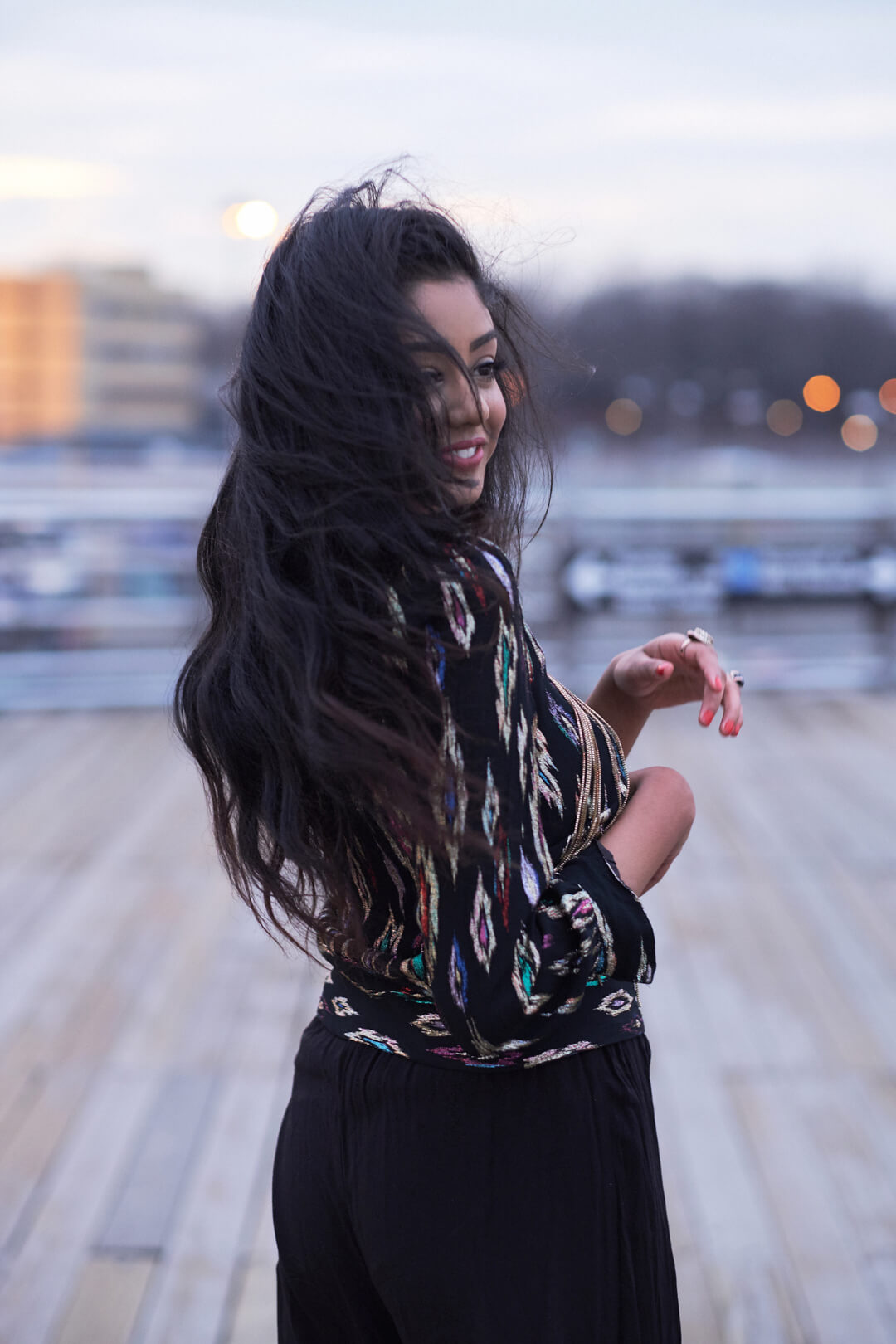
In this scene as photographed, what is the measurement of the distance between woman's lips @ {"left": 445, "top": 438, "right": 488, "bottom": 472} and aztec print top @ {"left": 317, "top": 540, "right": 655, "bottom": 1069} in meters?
0.08

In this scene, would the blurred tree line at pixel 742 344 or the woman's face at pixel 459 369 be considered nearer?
the woman's face at pixel 459 369

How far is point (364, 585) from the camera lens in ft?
2.49

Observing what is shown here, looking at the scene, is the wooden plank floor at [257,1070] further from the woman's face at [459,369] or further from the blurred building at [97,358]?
the blurred building at [97,358]

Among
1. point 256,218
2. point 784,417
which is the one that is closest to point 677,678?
point 256,218

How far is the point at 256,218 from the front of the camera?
576cm

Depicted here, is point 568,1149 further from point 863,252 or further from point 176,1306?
point 863,252

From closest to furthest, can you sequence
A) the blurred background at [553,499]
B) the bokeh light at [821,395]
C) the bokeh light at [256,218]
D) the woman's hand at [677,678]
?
1. the woman's hand at [677,678]
2. the blurred background at [553,499]
3. the bokeh light at [256,218]
4. the bokeh light at [821,395]

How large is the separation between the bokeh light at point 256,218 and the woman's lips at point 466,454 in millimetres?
5293

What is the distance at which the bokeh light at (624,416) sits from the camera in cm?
683

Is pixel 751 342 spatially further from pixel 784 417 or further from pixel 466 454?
pixel 466 454

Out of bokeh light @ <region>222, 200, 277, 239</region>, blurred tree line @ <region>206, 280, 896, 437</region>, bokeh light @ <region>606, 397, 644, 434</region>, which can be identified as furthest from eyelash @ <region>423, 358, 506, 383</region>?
bokeh light @ <region>606, 397, 644, 434</region>

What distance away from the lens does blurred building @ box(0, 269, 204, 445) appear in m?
6.43

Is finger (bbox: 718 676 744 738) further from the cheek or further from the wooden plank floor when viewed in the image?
the wooden plank floor

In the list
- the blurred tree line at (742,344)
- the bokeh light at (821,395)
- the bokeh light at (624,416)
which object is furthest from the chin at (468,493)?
the bokeh light at (821,395)
